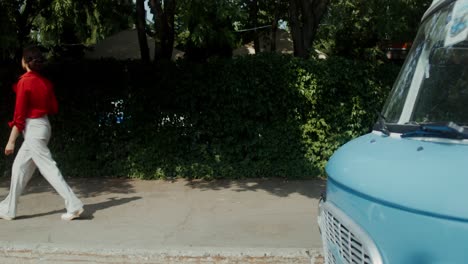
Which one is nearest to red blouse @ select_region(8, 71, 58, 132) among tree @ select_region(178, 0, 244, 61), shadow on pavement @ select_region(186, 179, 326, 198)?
tree @ select_region(178, 0, 244, 61)

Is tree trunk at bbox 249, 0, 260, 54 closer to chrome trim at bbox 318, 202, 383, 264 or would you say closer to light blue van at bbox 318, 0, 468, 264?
light blue van at bbox 318, 0, 468, 264

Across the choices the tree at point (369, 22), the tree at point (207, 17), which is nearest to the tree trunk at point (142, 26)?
the tree at point (207, 17)

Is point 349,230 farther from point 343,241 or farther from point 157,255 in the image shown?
point 157,255

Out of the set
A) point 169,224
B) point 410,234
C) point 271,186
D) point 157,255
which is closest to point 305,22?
point 271,186

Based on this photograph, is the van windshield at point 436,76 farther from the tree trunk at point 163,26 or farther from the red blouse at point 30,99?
the tree trunk at point 163,26

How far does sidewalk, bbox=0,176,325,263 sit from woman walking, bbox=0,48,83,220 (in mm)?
491

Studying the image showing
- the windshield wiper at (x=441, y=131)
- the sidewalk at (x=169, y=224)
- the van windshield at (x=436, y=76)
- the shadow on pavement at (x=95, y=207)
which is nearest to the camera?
the windshield wiper at (x=441, y=131)

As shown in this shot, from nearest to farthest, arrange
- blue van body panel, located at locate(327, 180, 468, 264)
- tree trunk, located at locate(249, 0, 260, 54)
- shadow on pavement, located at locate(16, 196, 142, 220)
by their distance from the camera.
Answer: blue van body panel, located at locate(327, 180, 468, 264)
shadow on pavement, located at locate(16, 196, 142, 220)
tree trunk, located at locate(249, 0, 260, 54)

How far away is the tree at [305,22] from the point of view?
8.69 metres

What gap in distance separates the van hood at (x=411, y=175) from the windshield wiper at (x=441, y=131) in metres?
0.04

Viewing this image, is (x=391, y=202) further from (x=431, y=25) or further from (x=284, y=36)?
(x=284, y=36)

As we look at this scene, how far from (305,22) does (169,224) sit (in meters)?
4.64

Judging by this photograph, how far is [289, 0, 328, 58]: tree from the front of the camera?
8.69 metres

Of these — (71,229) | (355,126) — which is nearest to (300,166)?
(355,126)
